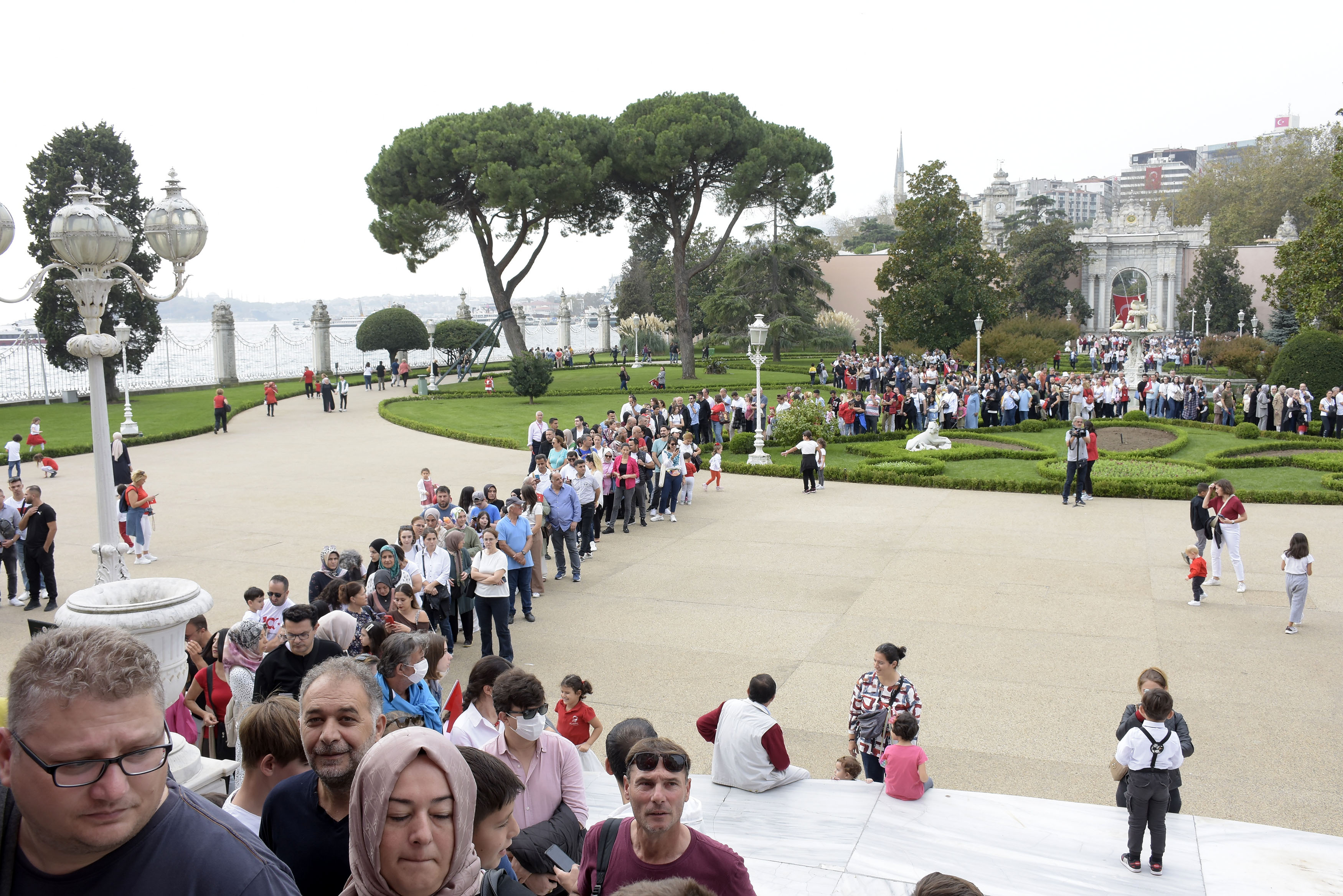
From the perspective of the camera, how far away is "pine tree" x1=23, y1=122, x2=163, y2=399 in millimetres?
27266

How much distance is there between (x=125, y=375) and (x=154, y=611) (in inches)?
855

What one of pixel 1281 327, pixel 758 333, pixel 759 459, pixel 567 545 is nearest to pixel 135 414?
pixel 758 333

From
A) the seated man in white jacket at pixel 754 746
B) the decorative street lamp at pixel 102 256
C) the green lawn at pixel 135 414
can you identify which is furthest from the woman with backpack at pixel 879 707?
the green lawn at pixel 135 414

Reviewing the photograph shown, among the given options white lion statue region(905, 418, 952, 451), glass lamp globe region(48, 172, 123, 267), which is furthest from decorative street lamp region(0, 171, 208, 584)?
white lion statue region(905, 418, 952, 451)

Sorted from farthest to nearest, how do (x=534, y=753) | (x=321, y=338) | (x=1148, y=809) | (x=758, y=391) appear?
(x=321, y=338) → (x=758, y=391) → (x=1148, y=809) → (x=534, y=753)

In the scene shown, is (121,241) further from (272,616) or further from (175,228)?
(272,616)

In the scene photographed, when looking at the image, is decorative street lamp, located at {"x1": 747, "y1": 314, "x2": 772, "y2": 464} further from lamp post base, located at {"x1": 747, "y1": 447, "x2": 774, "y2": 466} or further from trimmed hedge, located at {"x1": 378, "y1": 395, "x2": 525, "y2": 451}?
trimmed hedge, located at {"x1": 378, "y1": 395, "x2": 525, "y2": 451}

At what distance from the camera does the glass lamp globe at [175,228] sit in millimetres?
7160

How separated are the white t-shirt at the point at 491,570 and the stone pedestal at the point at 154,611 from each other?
2685 mm

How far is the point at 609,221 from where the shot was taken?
38000 millimetres

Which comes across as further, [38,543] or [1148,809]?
[38,543]

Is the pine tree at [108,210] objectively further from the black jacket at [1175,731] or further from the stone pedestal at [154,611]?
the black jacket at [1175,731]

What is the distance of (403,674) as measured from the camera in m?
4.85

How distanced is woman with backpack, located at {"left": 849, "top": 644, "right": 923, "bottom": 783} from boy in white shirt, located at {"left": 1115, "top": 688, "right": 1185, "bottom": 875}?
1136 millimetres
